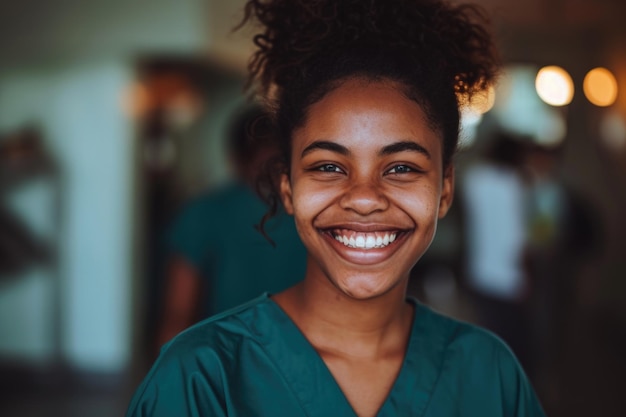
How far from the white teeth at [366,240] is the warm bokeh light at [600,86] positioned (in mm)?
2298

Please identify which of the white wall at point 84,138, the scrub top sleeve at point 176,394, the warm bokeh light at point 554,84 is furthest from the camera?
the white wall at point 84,138

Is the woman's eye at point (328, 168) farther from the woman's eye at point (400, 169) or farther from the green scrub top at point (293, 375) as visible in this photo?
the green scrub top at point (293, 375)

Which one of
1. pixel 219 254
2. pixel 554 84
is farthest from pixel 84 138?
pixel 554 84

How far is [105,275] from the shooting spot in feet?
13.8

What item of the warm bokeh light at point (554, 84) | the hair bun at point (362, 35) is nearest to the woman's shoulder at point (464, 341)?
the hair bun at point (362, 35)

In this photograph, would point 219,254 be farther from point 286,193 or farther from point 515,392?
point 515,392

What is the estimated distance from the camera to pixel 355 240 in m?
1.29

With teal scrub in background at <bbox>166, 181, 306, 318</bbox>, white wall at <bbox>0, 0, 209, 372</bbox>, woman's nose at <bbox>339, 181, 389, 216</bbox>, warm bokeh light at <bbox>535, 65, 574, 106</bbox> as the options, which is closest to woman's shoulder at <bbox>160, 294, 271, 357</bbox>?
woman's nose at <bbox>339, 181, 389, 216</bbox>

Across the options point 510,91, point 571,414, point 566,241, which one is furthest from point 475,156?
point 571,414

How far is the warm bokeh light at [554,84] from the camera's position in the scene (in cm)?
311

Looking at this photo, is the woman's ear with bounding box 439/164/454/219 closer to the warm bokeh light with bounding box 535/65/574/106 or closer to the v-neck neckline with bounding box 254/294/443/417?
the v-neck neckline with bounding box 254/294/443/417

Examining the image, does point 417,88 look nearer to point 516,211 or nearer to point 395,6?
point 395,6

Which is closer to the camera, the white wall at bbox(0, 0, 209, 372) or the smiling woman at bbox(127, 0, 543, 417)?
the smiling woman at bbox(127, 0, 543, 417)

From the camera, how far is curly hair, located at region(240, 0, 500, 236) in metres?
1.33
